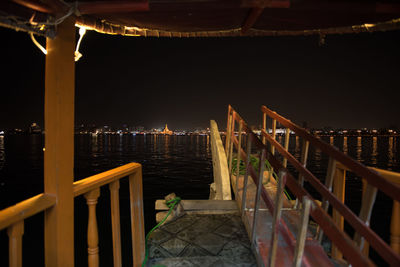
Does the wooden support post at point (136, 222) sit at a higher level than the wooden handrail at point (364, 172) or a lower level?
lower

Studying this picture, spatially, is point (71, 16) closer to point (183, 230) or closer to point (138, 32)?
point (138, 32)

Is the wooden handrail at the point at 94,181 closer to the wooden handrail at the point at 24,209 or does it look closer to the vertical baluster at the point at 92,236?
the vertical baluster at the point at 92,236

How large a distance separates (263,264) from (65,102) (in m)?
2.64

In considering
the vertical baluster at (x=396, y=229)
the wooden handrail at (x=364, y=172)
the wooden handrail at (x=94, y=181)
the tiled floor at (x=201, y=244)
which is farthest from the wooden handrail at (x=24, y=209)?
the vertical baluster at (x=396, y=229)

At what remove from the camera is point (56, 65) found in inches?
86.5

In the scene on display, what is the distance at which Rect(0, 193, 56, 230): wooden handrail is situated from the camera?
153 centimetres

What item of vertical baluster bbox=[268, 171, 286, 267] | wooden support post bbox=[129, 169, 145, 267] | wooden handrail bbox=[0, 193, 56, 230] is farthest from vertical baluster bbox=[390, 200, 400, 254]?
wooden handrail bbox=[0, 193, 56, 230]

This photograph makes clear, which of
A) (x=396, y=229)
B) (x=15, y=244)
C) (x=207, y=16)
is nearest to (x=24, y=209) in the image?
(x=15, y=244)

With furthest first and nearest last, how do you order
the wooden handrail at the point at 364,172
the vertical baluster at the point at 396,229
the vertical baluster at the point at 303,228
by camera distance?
the vertical baluster at the point at 396,229, the vertical baluster at the point at 303,228, the wooden handrail at the point at 364,172

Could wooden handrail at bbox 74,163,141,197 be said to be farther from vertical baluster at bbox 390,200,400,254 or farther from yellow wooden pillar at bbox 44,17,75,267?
vertical baluster at bbox 390,200,400,254

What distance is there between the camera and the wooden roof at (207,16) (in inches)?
83.3

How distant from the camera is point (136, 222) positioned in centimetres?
305

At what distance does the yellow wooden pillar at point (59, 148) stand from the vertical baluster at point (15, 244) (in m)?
0.40

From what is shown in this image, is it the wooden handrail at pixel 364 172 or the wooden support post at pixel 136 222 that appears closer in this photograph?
the wooden handrail at pixel 364 172
